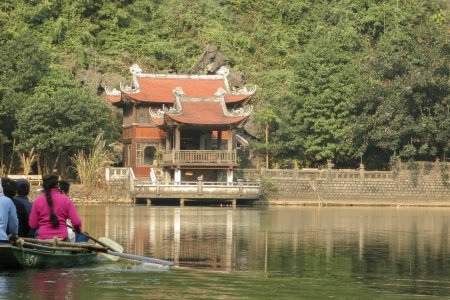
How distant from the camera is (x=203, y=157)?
5197cm

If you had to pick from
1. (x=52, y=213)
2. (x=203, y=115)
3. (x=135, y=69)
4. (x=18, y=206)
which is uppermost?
(x=135, y=69)

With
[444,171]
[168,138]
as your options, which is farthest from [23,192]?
[444,171]

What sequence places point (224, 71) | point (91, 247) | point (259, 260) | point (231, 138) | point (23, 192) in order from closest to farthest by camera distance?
point (91, 247), point (23, 192), point (259, 260), point (231, 138), point (224, 71)

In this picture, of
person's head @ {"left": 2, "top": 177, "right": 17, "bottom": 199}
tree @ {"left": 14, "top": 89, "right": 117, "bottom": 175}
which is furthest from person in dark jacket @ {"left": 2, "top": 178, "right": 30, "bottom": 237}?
tree @ {"left": 14, "top": 89, "right": 117, "bottom": 175}

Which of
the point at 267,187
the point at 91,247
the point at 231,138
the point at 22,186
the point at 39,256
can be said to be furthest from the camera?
the point at 267,187

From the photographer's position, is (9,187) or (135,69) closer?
(9,187)

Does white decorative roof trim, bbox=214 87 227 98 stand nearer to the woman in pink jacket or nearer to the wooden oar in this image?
the wooden oar

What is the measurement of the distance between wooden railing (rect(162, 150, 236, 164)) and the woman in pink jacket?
3399cm

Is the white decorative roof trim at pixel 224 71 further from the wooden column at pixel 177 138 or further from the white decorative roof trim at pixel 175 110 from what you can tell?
the wooden column at pixel 177 138

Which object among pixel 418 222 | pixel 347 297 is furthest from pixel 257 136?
pixel 347 297

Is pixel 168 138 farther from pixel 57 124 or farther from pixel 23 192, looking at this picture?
pixel 23 192

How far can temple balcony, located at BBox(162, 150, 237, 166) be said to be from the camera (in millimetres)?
51562

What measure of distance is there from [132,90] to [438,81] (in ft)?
52.7

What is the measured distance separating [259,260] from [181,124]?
96.1 feet
